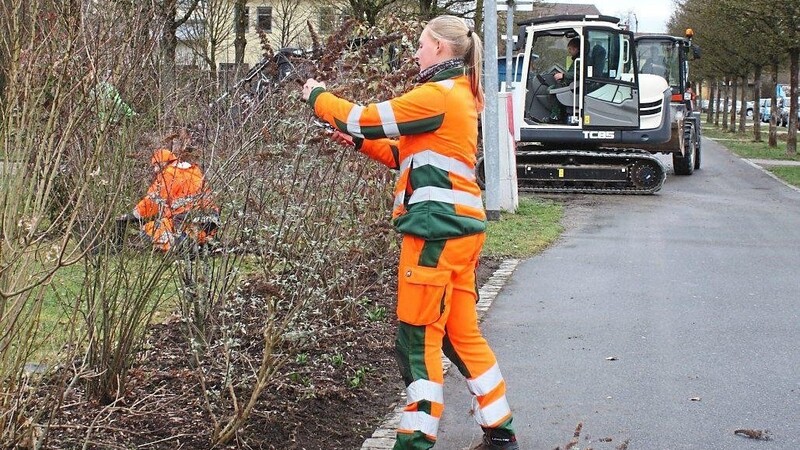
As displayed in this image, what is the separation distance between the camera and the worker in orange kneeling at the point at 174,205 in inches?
200

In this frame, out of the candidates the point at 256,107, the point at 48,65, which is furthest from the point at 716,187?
the point at 48,65


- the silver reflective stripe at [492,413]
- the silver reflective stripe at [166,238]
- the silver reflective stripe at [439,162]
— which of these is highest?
the silver reflective stripe at [439,162]

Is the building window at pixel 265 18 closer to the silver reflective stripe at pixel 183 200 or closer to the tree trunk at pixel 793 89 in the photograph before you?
the silver reflective stripe at pixel 183 200

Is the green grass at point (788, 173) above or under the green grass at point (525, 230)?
under

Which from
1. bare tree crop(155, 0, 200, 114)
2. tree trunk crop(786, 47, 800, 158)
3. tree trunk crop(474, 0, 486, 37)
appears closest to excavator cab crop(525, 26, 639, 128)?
tree trunk crop(474, 0, 486, 37)

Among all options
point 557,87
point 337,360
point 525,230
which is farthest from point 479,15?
point 337,360

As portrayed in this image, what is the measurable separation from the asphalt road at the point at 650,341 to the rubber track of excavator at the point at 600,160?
192 inches

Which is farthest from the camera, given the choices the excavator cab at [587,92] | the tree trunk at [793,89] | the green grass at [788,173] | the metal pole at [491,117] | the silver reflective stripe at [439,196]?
the tree trunk at [793,89]

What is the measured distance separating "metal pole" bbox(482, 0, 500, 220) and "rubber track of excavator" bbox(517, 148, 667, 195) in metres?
5.03

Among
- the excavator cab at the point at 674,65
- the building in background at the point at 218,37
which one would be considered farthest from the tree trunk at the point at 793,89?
the building in background at the point at 218,37

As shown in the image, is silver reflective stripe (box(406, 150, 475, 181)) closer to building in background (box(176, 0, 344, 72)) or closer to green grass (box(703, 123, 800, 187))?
building in background (box(176, 0, 344, 72))

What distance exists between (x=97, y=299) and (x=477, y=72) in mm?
1965

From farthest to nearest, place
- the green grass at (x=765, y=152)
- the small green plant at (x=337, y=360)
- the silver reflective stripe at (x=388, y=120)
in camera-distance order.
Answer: the green grass at (x=765, y=152)
the small green plant at (x=337, y=360)
the silver reflective stripe at (x=388, y=120)

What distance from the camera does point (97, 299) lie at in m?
4.84
